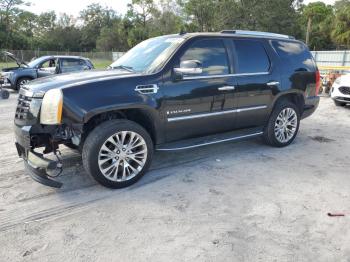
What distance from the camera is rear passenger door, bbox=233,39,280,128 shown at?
5.12 meters

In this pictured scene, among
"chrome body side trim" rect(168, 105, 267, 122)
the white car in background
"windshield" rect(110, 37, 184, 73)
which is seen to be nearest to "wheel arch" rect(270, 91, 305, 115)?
"chrome body side trim" rect(168, 105, 267, 122)

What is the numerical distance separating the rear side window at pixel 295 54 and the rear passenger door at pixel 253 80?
1.17ft

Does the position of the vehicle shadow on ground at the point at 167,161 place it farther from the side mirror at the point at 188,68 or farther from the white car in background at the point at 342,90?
the white car in background at the point at 342,90

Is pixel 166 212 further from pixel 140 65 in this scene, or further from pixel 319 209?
pixel 140 65

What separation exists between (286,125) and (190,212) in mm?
3130

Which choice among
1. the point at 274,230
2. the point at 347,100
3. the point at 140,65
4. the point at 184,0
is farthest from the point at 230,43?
the point at 184,0

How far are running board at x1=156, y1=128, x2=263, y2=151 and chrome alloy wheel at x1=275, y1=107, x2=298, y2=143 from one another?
397 millimetres

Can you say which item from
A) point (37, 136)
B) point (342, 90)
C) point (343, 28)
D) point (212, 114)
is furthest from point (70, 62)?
point (343, 28)

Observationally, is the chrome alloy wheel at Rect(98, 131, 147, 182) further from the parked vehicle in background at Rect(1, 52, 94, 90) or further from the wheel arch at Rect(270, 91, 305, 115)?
the parked vehicle in background at Rect(1, 52, 94, 90)

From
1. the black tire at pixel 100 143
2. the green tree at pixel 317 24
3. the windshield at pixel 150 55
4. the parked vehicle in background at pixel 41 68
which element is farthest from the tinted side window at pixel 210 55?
the green tree at pixel 317 24

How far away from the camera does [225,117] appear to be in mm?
5047

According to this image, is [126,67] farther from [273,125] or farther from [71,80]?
[273,125]

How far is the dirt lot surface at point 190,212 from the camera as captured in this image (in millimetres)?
2996

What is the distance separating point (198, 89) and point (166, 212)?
1.79 metres
